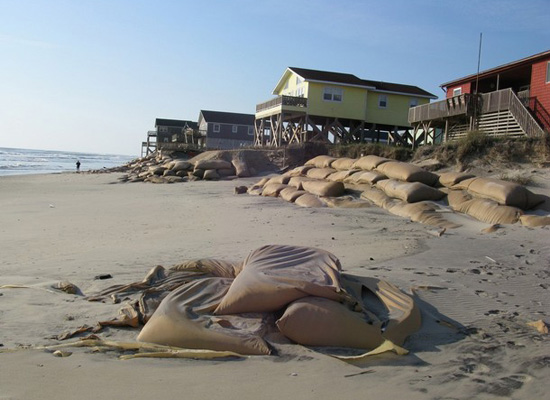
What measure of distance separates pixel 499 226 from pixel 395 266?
3.83 metres

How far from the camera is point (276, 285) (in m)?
4.28

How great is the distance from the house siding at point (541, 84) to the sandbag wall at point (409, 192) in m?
8.23

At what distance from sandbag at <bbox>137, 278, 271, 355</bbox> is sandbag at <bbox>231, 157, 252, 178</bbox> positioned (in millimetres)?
19520

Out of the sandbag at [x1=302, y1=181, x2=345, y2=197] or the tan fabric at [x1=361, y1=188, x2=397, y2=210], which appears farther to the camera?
the sandbag at [x1=302, y1=181, x2=345, y2=197]

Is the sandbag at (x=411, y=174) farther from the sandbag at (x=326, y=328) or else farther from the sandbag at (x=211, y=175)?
the sandbag at (x=211, y=175)

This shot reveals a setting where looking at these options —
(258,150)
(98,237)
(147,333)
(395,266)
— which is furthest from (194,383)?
(258,150)

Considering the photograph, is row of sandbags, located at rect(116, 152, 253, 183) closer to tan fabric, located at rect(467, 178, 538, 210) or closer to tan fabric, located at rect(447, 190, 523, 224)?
tan fabric, located at rect(447, 190, 523, 224)

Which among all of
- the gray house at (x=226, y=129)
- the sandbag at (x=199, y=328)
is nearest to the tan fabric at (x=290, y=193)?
the sandbag at (x=199, y=328)

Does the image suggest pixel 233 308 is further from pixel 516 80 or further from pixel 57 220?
pixel 516 80

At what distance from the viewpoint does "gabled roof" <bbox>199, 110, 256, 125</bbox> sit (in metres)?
52.0

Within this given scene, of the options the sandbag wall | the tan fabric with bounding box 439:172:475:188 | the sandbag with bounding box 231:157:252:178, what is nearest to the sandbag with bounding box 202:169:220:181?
the sandbag with bounding box 231:157:252:178

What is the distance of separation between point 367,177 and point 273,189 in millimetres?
3068

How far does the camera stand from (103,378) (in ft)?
10.6

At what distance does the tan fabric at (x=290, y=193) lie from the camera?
14.0 meters
